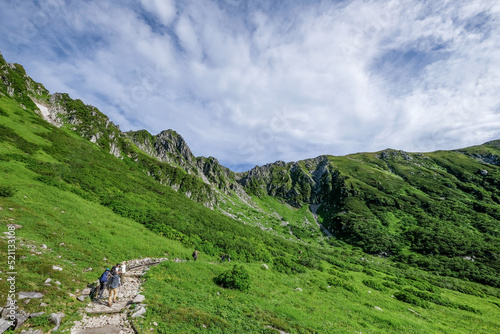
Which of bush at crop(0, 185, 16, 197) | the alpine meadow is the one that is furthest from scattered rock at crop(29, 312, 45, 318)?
bush at crop(0, 185, 16, 197)

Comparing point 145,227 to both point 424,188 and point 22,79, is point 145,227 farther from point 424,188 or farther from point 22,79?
point 424,188

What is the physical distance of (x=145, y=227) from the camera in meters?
35.3

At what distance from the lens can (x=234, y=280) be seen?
20141mm

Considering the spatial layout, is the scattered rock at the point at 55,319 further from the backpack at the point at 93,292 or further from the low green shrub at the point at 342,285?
the low green shrub at the point at 342,285

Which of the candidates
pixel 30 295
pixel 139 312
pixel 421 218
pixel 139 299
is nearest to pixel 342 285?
pixel 139 299

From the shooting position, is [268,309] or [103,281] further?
[268,309]

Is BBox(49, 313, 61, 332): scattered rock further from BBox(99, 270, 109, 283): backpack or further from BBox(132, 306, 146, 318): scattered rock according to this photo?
BBox(99, 270, 109, 283): backpack

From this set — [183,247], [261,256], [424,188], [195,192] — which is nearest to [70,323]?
[183,247]

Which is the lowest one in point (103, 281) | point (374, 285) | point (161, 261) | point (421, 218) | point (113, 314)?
point (161, 261)

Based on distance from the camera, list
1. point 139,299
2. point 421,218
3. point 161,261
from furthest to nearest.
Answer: point 421,218, point 161,261, point 139,299

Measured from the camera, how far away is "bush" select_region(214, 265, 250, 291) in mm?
20016

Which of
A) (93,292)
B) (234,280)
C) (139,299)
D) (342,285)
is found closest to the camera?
(139,299)

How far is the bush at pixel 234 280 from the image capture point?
→ 20.0m

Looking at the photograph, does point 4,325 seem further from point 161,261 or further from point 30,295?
point 161,261
